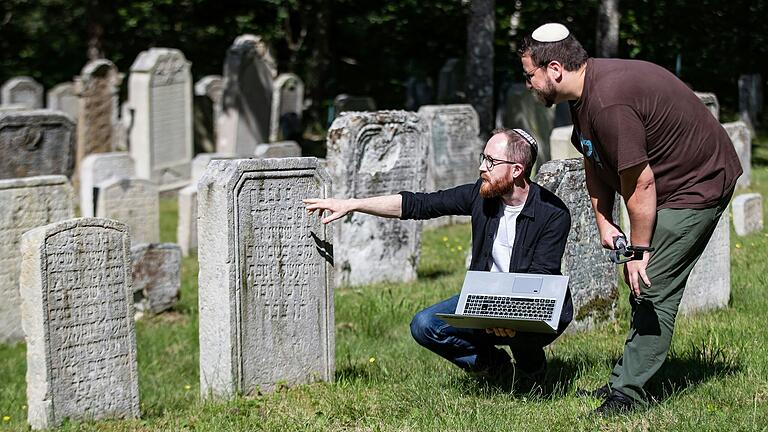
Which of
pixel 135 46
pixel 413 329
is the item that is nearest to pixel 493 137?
pixel 413 329

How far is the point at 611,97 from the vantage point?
4879mm

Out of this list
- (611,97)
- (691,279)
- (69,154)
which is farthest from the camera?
(69,154)

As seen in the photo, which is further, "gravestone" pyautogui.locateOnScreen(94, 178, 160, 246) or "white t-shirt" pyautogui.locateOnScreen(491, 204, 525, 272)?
"gravestone" pyautogui.locateOnScreen(94, 178, 160, 246)

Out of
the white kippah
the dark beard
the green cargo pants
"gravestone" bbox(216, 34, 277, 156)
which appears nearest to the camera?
the white kippah

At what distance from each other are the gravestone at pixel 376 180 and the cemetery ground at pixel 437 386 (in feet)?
3.28

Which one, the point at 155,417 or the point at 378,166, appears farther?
the point at 378,166

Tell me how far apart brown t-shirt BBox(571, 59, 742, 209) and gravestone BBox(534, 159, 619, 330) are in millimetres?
2153

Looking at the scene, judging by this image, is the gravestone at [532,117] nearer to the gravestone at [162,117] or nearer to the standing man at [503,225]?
the gravestone at [162,117]

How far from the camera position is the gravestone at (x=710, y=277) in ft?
25.6

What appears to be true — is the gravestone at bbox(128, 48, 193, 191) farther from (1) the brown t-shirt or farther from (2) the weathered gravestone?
(1) the brown t-shirt

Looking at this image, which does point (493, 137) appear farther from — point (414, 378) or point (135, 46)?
point (135, 46)

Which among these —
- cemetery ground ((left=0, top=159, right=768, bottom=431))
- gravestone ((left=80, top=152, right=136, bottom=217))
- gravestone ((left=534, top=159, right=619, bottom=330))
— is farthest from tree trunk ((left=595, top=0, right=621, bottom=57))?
gravestone ((left=534, top=159, right=619, bottom=330))

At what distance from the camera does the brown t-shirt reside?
16.0 feet

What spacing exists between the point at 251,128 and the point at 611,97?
15.1 m
